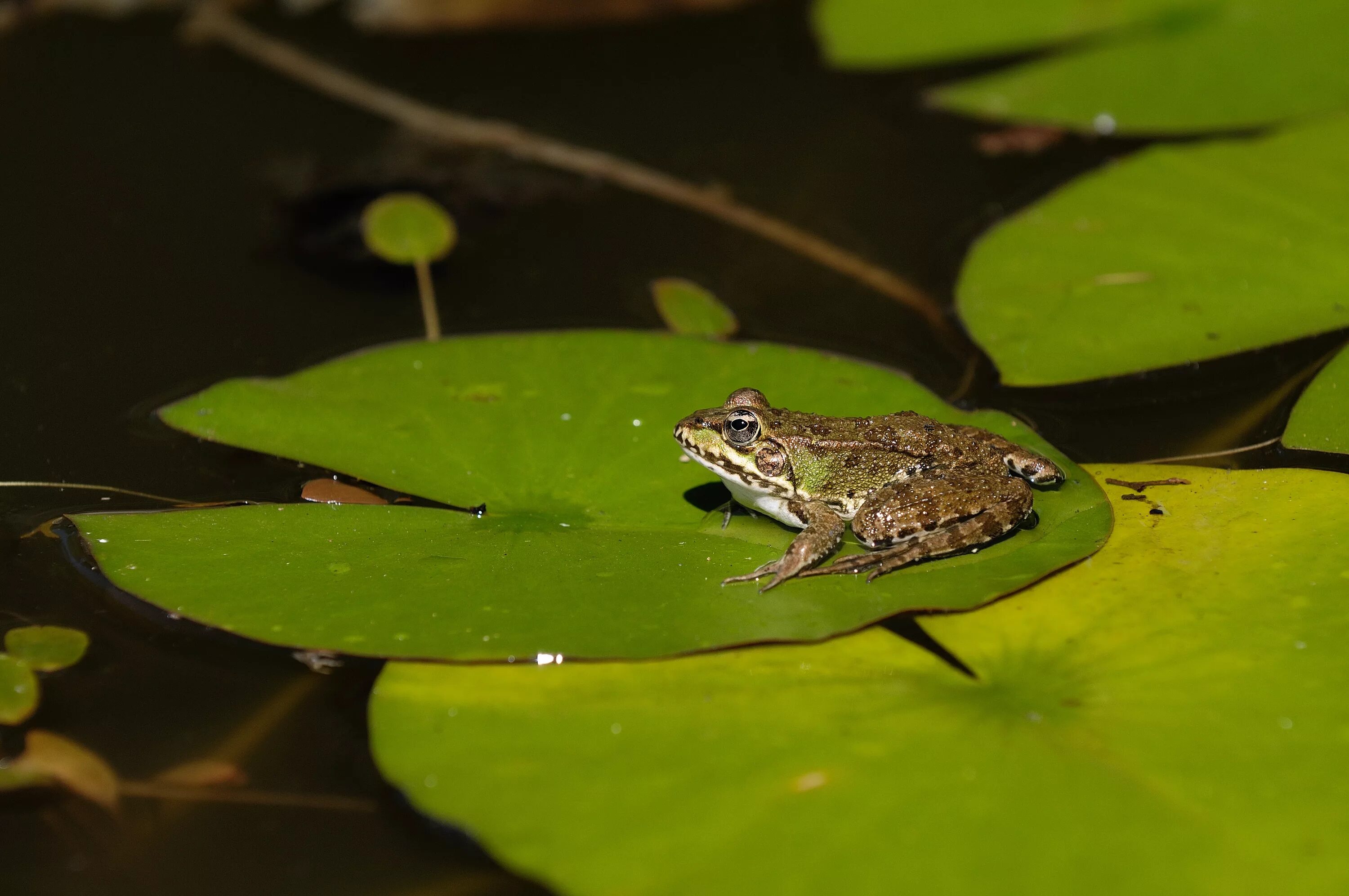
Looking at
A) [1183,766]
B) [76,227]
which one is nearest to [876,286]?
[1183,766]

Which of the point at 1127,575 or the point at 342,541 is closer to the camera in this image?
the point at 1127,575

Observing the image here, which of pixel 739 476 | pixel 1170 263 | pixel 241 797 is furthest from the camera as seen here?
pixel 1170 263

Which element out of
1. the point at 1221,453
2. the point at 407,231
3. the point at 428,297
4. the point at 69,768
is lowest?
the point at 69,768

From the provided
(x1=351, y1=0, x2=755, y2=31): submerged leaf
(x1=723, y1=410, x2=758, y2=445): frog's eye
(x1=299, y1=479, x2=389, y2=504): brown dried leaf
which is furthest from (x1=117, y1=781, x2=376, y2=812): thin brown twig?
(x1=351, y1=0, x2=755, y2=31): submerged leaf

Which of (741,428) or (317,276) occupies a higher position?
(317,276)

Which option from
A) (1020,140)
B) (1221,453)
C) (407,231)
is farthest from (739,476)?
(1020,140)

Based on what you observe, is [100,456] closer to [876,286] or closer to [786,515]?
[786,515]

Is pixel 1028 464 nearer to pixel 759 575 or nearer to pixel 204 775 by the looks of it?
pixel 759 575

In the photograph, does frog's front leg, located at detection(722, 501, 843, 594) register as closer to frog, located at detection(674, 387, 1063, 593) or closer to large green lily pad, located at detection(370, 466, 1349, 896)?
frog, located at detection(674, 387, 1063, 593)
